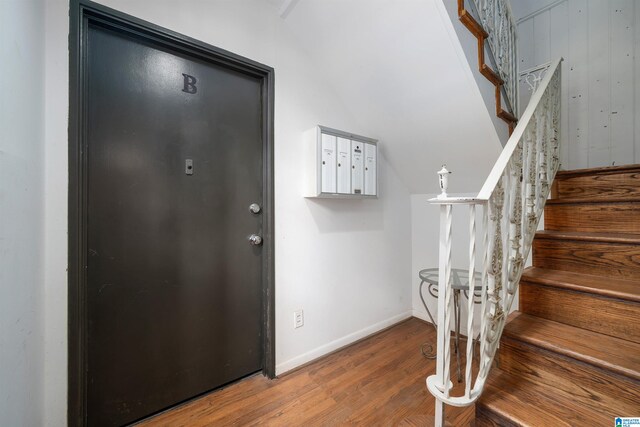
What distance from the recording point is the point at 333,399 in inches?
58.6

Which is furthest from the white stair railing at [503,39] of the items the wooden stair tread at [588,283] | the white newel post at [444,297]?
the white newel post at [444,297]

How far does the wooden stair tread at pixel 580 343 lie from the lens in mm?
856

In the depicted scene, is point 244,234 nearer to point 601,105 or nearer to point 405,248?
point 405,248

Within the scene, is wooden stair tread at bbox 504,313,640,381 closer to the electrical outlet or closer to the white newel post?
the white newel post

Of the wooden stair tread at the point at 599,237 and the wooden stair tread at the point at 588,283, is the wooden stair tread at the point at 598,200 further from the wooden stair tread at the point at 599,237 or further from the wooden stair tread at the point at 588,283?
the wooden stair tread at the point at 588,283

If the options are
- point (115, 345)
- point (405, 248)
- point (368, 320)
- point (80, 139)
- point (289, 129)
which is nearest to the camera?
point (80, 139)

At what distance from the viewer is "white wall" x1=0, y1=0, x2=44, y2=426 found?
0.73m

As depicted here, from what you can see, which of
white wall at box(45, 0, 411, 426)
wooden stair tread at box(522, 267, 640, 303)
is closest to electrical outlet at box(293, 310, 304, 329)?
white wall at box(45, 0, 411, 426)

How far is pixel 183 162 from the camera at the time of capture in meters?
1.42

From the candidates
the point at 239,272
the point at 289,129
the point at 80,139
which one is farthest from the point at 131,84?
the point at 239,272

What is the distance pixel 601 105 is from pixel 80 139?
11.4 ft

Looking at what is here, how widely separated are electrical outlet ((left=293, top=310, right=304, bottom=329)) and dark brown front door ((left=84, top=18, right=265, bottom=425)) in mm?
229

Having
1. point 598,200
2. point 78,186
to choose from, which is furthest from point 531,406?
point 78,186

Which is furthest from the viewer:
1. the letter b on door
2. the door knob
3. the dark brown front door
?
the door knob
